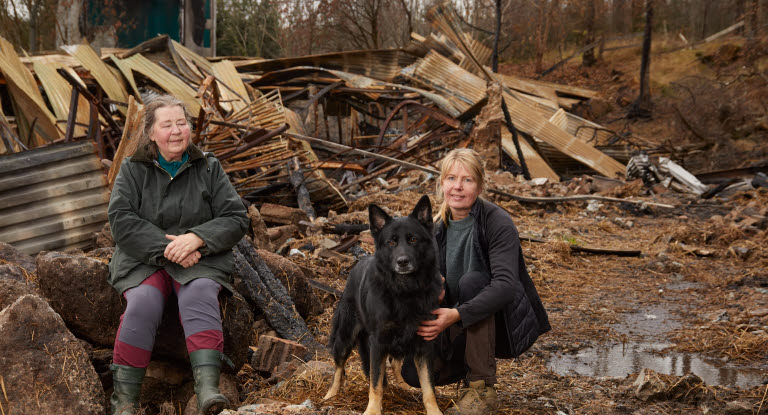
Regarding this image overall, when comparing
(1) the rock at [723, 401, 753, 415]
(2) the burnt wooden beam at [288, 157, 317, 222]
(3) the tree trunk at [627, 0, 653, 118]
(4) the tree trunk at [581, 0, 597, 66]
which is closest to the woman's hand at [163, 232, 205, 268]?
(1) the rock at [723, 401, 753, 415]

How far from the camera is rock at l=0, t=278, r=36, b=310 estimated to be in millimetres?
3234

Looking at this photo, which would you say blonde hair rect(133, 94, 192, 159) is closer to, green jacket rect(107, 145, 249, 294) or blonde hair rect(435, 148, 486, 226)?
green jacket rect(107, 145, 249, 294)

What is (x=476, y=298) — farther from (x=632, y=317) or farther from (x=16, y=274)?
(x=632, y=317)

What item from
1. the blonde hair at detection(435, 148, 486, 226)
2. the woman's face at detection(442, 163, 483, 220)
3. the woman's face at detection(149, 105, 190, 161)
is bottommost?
the woman's face at detection(442, 163, 483, 220)

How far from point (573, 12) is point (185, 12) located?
61.9ft

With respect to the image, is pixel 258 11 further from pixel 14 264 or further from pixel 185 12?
pixel 14 264

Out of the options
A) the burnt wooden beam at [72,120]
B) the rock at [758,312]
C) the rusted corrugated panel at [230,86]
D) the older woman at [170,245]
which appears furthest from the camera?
the rusted corrugated panel at [230,86]

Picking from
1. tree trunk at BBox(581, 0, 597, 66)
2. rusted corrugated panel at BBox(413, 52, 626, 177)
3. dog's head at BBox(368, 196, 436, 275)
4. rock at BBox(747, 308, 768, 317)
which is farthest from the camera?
tree trunk at BBox(581, 0, 597, 66)

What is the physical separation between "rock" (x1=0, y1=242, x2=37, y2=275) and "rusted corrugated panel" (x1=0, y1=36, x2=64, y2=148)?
4308 mm

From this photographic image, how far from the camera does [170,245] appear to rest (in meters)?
3.04

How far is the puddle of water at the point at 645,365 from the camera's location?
4121 mm

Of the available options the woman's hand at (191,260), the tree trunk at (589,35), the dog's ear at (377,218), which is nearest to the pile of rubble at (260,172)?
the woman's hand at (191,260)

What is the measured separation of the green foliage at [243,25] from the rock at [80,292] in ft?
75.0

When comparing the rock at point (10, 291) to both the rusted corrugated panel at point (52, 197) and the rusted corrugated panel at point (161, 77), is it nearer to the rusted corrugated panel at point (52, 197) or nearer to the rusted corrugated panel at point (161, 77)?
the rusted corrugated panel at point (52, 197)
